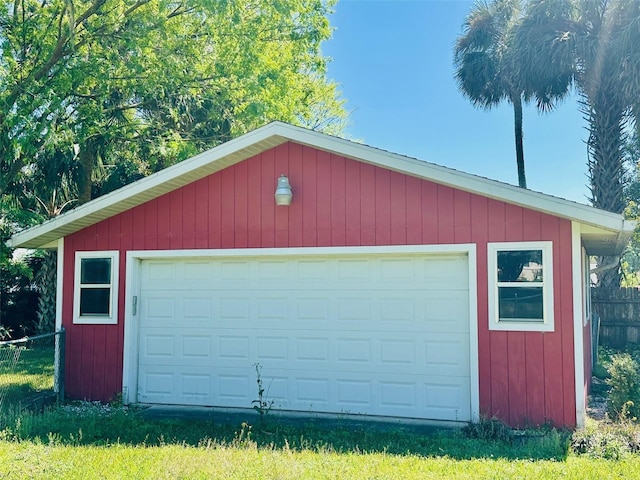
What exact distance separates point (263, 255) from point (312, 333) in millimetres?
1300

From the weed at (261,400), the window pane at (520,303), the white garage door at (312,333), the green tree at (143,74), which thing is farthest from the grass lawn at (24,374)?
the window pane at (520,303)

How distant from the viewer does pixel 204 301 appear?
332 inches

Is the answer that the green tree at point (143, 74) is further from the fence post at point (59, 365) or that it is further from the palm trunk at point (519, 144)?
the palm trunk at point (519, 144)

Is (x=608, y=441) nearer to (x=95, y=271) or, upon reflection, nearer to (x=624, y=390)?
(x=624, y=390)

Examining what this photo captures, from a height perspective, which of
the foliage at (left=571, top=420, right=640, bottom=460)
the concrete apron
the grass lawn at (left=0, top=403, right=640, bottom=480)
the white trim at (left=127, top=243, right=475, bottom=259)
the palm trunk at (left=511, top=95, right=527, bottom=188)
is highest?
the palm trunk at (left=511, top=95, right=527, bottom=188)

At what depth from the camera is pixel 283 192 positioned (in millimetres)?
7801

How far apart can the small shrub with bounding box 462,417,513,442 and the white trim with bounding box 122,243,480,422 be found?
0.31 meters

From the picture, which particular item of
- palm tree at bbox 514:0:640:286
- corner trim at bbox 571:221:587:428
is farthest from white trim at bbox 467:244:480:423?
palm tree at bbox 514:0:640:286

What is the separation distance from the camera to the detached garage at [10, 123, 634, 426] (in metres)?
7.00

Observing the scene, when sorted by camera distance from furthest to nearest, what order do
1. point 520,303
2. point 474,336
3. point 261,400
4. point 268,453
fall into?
point 261,400
point 474,336
point 520,303
point 268,453

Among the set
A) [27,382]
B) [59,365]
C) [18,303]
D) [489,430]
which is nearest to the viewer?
[489,430]

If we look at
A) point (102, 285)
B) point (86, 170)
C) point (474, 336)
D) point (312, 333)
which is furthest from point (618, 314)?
point (86, 170)

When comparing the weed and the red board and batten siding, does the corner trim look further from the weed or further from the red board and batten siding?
the weed

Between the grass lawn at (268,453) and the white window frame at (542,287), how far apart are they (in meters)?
1.28
